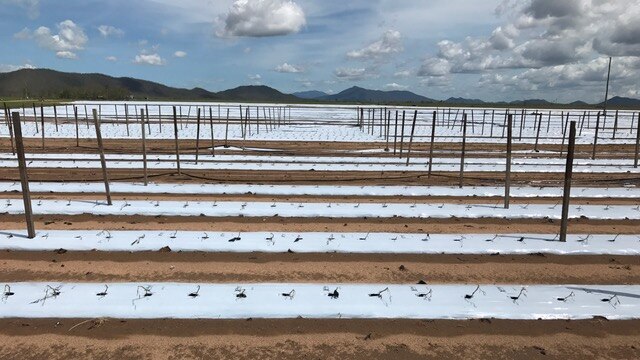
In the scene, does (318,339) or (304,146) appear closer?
(318,339)

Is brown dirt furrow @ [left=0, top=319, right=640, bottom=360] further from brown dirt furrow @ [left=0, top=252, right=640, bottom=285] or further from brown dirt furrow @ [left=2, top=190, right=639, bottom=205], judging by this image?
brown dirt furrow @ [left=2, top=190, right=639, bottom=205]

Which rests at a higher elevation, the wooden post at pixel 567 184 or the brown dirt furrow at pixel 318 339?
the wooden post at pixel 567 184

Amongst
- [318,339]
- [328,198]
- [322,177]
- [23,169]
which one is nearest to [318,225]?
[328,198]

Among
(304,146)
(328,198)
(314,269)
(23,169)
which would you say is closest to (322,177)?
(328,198)

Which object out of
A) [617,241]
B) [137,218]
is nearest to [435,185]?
[617,241]

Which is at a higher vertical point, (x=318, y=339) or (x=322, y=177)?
(x=322, y=177)

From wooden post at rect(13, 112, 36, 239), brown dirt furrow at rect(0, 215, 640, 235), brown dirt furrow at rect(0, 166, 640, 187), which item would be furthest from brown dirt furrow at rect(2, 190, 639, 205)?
wooden post at rect(13, 112, 36, 239)

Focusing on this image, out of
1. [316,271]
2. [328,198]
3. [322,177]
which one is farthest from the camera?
[322,177]

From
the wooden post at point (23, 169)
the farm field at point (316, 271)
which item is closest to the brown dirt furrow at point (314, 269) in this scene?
the farm field at point (316, 271)

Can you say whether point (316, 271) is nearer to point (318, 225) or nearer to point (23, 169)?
point (318, 225)

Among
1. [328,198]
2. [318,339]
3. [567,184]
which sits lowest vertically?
[318,339]

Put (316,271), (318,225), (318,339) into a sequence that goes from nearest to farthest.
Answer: (318,339) → (316,271) → (318,225)

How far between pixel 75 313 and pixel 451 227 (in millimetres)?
4637

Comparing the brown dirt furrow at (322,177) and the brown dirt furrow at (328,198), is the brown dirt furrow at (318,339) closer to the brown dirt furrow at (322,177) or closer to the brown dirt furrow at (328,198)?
the brown dirt furrow at (328,198)
